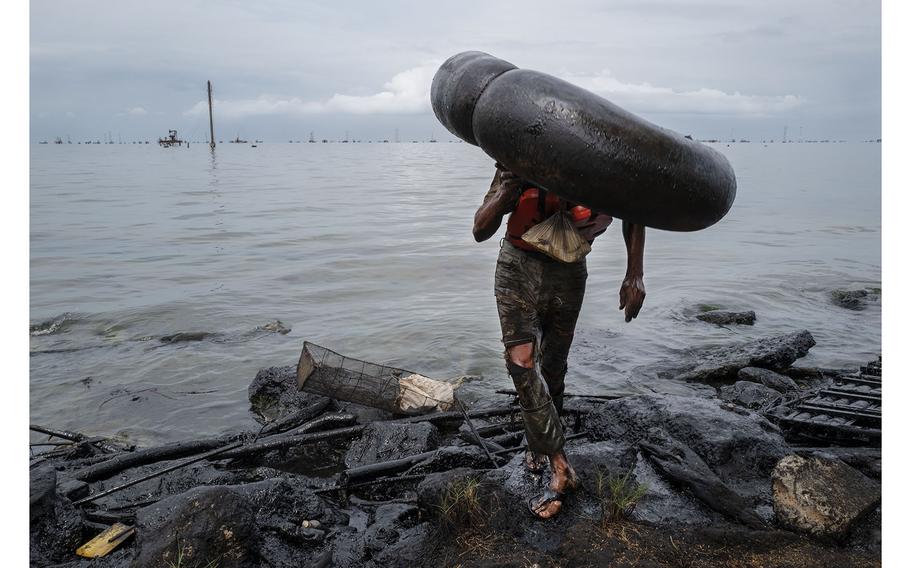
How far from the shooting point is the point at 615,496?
3.83 m

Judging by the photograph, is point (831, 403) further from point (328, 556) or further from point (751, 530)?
point (328, 556)

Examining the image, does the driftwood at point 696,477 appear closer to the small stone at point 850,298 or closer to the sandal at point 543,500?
the sandal at point 543,500

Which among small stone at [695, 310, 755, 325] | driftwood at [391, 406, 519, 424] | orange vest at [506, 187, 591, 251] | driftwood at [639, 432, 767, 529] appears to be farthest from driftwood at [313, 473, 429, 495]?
small stone at [695, 310, 755, 325]

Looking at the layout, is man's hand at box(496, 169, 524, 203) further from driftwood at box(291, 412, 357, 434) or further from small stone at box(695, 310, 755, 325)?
small stone at box(695, 310, 755, 325)

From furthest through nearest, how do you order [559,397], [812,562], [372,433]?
[372,433], [559,397], [812,562]

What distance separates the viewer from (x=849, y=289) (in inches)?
515

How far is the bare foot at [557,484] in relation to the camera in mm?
4023

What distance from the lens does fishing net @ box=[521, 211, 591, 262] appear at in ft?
12.6

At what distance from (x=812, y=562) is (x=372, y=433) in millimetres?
3188

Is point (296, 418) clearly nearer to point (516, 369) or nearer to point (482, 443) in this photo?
point (482, 443)

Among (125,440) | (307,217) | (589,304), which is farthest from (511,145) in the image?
(307,217)

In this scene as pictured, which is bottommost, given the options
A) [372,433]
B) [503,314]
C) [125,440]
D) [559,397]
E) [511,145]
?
[125,440]

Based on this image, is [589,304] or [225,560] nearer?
[225,560]

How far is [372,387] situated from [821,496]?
3664 millimetres
